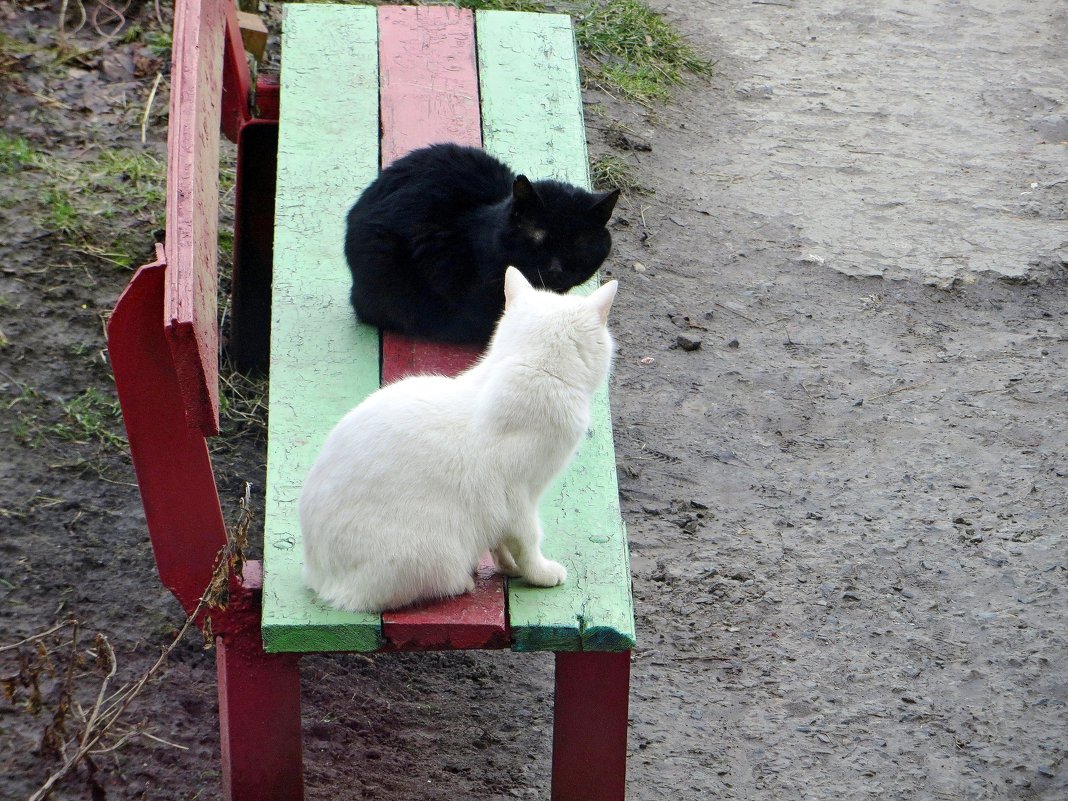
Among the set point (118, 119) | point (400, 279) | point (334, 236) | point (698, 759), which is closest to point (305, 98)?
point (334, 236)

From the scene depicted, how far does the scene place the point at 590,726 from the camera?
2232 millimetres

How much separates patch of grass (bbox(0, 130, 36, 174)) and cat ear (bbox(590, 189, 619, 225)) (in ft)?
8.09

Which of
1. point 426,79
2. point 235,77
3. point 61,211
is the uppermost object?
point 426,79

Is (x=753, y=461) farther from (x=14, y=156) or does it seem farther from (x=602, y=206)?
(x=14, y=156)

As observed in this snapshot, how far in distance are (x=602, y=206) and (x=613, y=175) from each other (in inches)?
78.4

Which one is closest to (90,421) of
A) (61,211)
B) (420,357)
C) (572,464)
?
(61,211)

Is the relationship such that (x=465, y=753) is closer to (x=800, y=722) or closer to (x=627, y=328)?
(x=800, y=722)

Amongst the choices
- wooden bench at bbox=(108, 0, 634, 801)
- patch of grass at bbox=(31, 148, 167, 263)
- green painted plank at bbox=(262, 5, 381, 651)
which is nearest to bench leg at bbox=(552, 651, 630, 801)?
wooden bench at bbox=(108, 0, 634, 801)

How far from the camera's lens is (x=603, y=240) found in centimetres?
283

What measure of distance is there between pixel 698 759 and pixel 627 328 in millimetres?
1779

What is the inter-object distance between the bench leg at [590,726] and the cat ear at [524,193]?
3.41 feet

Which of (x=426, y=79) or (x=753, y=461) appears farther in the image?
(x=753, y=461)

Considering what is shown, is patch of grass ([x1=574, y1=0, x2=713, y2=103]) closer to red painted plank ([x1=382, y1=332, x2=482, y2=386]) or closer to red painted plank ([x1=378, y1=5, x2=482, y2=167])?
red painted plank ([x1=378, y1=5, x2=482, y2=167])

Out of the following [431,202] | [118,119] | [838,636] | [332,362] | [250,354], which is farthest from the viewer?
[118,119]
